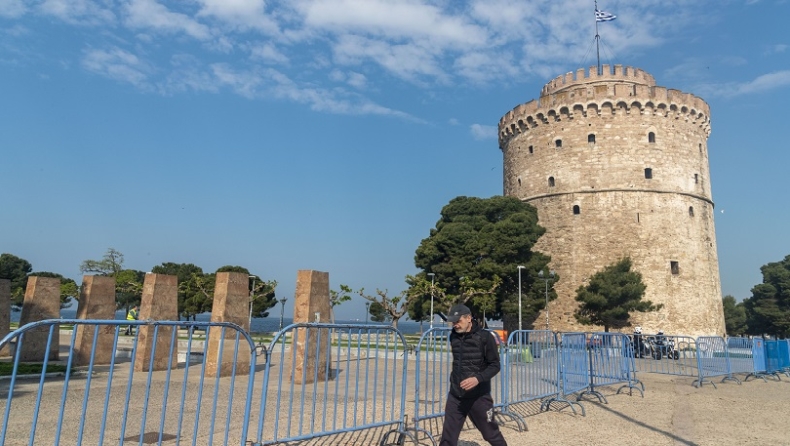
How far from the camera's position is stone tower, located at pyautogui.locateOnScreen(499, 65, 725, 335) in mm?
33062

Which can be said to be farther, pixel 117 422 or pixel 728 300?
pixel 728 300

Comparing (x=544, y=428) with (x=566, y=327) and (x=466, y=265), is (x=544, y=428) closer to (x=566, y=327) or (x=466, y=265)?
(x=466, y=265)

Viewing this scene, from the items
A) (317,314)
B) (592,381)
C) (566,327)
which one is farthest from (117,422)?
(566,327)

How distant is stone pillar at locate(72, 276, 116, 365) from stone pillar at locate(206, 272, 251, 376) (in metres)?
4.01

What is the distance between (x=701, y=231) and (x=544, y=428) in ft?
109

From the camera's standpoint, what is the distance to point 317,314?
39.8 ft

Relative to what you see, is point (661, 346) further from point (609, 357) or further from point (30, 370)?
point (30, 370)

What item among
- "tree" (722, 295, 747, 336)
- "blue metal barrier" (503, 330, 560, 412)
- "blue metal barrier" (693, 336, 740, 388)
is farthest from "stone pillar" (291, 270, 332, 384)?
"tree" (722, 295, 747, 336)

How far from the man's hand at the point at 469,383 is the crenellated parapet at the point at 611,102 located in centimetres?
3305

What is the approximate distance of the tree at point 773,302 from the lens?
4444 cm

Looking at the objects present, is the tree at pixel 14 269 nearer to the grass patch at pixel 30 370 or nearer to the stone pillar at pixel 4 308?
the stone pillar at pixel 4 308

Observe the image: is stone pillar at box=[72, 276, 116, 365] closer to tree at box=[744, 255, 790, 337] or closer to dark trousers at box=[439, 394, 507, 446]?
dark trousers at box=[439, 394, 507, 446]

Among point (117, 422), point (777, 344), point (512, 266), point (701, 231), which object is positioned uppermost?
point (701, 231)

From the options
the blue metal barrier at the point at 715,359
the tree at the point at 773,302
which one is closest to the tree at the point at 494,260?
the blue metal barrier at the point at 715,359
